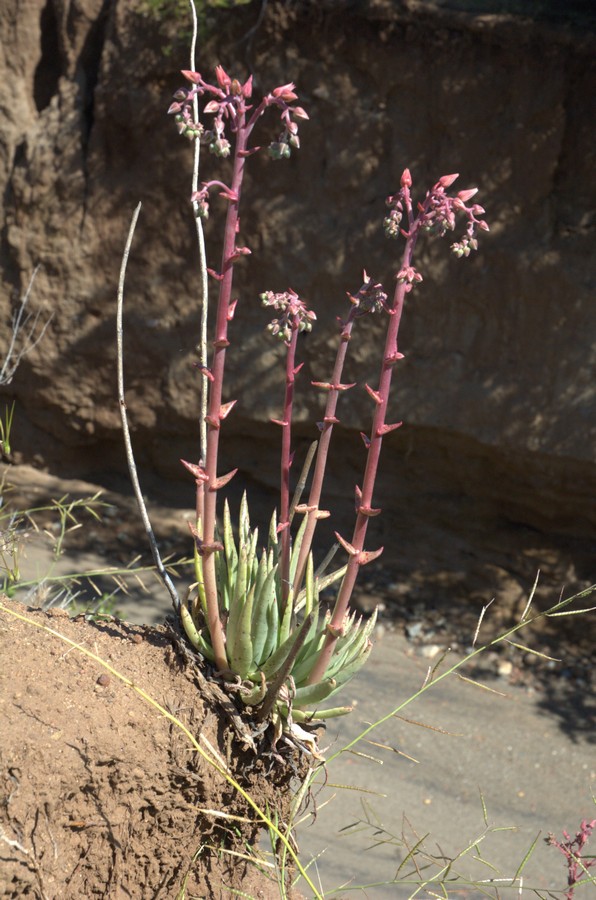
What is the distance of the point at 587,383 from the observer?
464cm

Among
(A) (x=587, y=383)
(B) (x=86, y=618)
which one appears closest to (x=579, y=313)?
(A) (x=587, y=383)

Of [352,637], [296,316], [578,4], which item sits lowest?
[352,637]

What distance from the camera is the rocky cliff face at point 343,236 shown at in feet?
15.2

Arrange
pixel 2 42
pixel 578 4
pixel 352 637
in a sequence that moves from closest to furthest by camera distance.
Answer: pixel 352 637, pixel 578 4, pixel 2 42

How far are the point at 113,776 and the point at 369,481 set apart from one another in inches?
30.1

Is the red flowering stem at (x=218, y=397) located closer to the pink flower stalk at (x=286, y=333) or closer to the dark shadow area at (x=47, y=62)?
the pink flower stalk at (x=286, y=333)

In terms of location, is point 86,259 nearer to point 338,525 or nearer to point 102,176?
point 102,176

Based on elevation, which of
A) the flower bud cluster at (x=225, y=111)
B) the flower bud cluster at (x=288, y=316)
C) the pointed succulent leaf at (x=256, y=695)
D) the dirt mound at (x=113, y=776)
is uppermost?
the flower bud cluster at (x=225, y=111)

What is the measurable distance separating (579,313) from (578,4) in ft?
4.79

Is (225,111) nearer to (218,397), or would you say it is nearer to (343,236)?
(218,397)

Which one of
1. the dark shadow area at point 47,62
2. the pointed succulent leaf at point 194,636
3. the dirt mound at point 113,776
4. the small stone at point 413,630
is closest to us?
the dirt mound at point 113,776

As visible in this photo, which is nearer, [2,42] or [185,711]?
[185,711]

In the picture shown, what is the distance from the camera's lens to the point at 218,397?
186 centimetres

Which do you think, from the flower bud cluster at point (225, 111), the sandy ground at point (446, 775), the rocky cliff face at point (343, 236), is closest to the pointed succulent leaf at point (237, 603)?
the flower bud cluster at point (225, 111)
